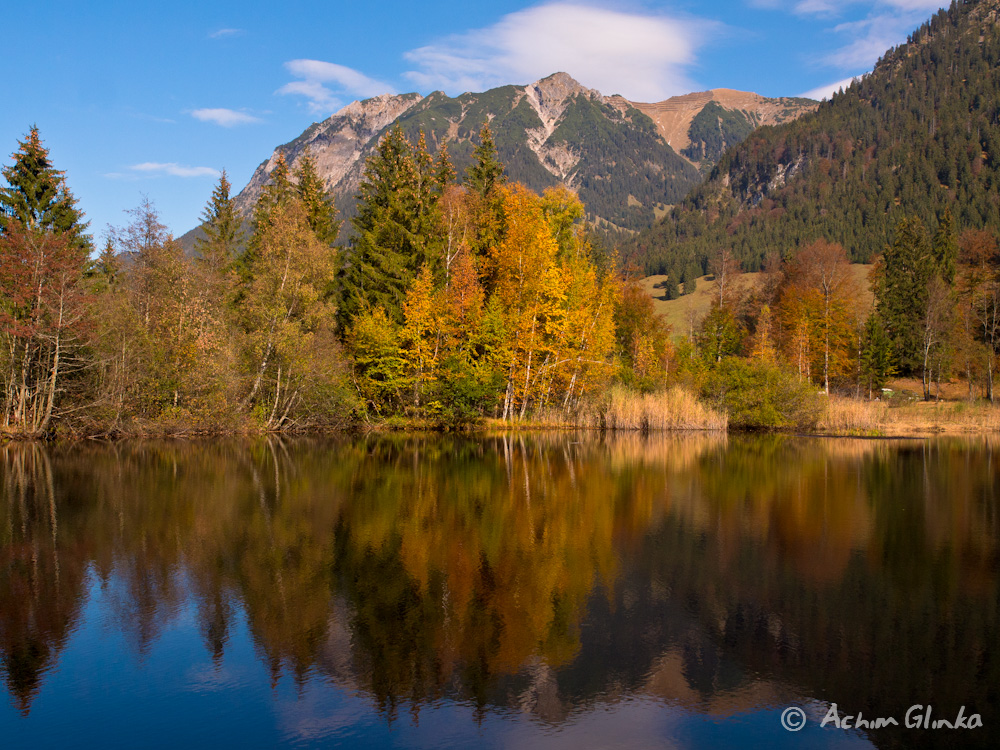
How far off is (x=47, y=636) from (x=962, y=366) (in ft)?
254

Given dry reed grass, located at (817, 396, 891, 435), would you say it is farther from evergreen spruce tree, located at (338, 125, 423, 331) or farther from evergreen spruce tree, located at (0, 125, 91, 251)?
evergreen spruce tree, located at (0, 125, 91, 251)

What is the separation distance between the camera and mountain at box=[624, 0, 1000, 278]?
117750mm

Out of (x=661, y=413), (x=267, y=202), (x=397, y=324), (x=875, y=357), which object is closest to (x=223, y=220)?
(x=267, y=202)

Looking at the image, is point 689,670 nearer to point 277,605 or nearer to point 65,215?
point 277,605

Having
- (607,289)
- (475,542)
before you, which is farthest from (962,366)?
(475,542)

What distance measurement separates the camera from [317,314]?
37438mm

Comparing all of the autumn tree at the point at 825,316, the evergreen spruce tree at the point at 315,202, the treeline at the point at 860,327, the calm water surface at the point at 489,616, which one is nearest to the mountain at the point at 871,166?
the treeline at the point at 860,327

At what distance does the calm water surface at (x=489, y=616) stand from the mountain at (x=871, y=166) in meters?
104

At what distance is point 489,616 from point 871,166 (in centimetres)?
14956

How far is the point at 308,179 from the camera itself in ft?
173

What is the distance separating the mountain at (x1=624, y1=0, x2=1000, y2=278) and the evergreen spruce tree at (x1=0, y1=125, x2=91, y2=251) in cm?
8955

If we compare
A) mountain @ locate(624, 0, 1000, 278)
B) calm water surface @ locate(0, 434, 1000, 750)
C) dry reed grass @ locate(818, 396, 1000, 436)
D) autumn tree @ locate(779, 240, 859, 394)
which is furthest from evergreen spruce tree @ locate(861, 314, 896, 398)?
calm water surface @ locate(0, 434, 1000, 750)

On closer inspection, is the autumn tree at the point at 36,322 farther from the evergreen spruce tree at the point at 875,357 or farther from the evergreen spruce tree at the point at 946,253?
the evergreen spruce tree at the point at 946,253

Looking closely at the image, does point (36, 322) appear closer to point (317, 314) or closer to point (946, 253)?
point (317, 314)
